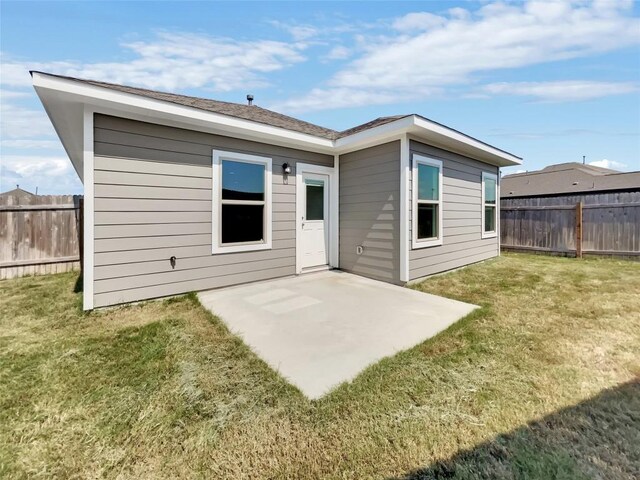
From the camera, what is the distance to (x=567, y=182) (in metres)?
15.9

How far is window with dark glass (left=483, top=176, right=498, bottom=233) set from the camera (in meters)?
7.61

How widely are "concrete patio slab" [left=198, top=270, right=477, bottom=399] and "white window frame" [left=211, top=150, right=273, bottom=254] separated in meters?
0.67

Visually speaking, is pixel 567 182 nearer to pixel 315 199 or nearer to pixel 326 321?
pixel 315 199

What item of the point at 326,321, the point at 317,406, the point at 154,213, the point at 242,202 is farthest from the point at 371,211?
the point at 317,406

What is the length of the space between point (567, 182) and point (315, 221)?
17.1m

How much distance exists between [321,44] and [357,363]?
6360mm

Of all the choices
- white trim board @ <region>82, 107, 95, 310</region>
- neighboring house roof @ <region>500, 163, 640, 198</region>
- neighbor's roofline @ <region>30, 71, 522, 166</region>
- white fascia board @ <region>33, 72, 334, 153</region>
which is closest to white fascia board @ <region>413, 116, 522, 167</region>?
neighbor's roofline @ <region>30, 71, 522, 166</region>

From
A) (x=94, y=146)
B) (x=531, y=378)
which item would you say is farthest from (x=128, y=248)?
(x=531, y=378)

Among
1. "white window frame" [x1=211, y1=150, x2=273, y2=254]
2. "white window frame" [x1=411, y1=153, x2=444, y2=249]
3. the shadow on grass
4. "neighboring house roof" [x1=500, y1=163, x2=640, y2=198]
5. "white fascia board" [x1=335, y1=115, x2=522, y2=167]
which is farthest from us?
"neighboring house roof" [x1=500, y1=163, x2=640, y2=198]

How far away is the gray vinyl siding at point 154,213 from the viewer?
3.75 metres

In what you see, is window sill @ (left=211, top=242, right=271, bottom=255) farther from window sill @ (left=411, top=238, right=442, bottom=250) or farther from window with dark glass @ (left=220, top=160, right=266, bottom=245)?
window sill @ (left=411, top=238, right=442, bottom=250)

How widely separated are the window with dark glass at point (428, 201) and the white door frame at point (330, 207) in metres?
1.70

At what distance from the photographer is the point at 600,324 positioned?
328 cm

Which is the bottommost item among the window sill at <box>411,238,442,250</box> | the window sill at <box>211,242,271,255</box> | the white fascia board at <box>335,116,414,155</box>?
the window sill at <box>211,242,271,255</box>
